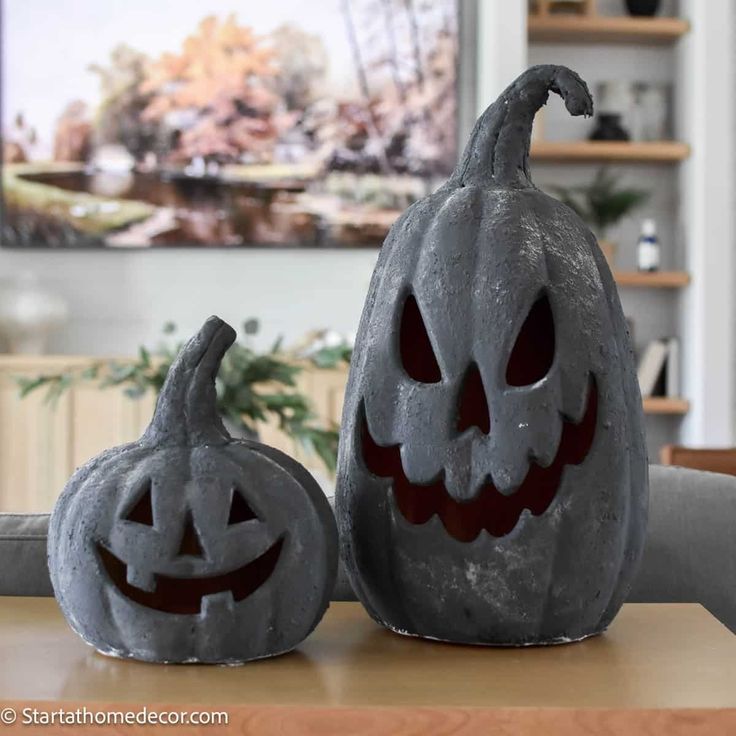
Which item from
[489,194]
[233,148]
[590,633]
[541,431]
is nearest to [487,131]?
[489,194]

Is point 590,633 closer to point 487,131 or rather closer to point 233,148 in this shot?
point 487,131

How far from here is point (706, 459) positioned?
1.84 m

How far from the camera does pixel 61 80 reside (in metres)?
4.80

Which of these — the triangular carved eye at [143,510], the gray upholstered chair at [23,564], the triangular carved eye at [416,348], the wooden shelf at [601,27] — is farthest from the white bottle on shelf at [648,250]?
the triangular carved eye at [143,510]

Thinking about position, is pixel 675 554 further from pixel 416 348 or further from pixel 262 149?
pixel 262 149

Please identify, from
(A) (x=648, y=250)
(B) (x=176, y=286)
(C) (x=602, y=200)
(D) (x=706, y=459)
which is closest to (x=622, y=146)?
(C) (x=602, y=200)

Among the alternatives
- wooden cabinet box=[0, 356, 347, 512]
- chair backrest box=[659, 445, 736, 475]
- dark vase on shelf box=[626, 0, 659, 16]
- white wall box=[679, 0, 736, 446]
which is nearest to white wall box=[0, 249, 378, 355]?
wooden cabinet box=[0, 356, 347, 512]

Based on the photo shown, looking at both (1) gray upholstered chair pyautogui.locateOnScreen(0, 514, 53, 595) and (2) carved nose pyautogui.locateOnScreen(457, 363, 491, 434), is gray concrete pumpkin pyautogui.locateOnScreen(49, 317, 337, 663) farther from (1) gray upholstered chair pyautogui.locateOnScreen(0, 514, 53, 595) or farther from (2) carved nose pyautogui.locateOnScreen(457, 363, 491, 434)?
(1) gray upholstered chair pyautogui.locateOnScreen(0, 514, 53, 595)

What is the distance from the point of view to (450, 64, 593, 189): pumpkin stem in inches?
31.3

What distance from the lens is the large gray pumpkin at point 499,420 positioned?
29.7 inches

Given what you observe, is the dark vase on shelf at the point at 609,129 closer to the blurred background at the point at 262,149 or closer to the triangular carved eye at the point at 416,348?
the blurred background at the point at 262,149

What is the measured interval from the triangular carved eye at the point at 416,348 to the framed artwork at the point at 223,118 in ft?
13.1

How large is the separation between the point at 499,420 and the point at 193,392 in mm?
198

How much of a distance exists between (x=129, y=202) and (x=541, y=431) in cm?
421
